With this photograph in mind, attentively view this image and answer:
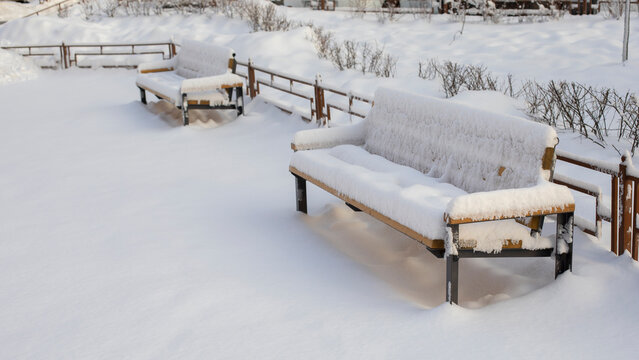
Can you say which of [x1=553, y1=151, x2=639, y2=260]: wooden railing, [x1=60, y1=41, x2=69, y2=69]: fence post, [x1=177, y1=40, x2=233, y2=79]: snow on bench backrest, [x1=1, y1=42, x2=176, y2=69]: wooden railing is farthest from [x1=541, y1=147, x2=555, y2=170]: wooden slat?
[x1=60, y1=41, x2=69, y2=69]: fence post

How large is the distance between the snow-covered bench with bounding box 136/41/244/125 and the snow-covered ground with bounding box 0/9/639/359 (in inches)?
13.9

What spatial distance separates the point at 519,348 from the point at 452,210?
0.83 metres

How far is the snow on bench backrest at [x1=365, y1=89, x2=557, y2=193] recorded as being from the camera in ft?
16.3

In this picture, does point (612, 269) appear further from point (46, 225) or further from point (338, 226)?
point (46, 225)

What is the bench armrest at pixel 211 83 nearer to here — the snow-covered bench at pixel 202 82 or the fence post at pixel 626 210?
the snow-covered bench at pixel 202 82

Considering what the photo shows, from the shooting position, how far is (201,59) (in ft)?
40.7

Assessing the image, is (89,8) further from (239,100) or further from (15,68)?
(239,100)

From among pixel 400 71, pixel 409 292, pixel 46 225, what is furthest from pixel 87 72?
pixel 409 292

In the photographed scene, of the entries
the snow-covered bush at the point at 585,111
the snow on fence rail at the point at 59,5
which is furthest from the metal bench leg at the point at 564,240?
the snow on fence rail at the point at 59,5

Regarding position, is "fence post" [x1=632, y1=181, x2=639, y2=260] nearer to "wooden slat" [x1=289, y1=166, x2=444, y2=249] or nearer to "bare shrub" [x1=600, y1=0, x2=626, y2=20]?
"wooden slat" [x1=289, y1=166, x2=444, y2=249]

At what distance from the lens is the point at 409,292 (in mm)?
5156

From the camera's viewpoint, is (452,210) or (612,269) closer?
(452,210)

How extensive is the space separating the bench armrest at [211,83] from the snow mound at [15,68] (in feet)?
27.5

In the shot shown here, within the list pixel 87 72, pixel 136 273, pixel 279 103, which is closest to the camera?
pixel 136 273
